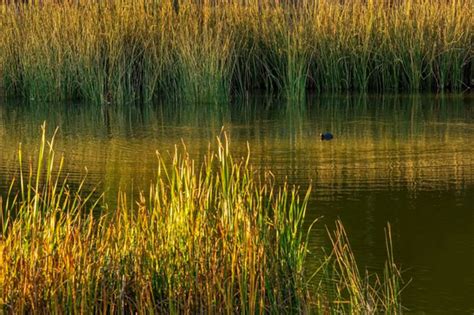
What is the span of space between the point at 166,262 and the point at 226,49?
1023 cm

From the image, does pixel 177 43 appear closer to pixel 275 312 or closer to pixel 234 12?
pixel 234 12

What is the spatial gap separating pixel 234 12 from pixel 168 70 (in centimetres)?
143

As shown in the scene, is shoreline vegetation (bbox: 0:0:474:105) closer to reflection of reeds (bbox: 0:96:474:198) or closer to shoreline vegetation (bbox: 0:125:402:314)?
reflection of reeds (bbox: 0:96:474:198)

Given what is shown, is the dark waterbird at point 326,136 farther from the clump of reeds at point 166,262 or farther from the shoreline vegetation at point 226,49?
the clump of reeds at point 166,262

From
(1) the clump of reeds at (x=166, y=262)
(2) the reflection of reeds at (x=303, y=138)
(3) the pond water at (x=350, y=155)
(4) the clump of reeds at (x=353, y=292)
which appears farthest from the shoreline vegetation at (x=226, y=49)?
(1) the clump of reeds at (x=166, y=262)

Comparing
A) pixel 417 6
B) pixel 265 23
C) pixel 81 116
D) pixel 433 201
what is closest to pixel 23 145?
pixel 81 116

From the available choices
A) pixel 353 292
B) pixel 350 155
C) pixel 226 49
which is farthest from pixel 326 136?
pixel 353 292

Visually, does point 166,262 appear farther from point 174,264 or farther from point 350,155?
point 350,155

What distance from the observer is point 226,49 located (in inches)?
593

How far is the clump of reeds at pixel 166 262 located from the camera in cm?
470

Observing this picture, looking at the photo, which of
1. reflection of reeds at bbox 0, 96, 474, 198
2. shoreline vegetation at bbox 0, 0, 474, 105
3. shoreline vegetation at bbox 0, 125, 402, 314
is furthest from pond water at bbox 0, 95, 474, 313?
shoreline vegetation at bbox 0, 125, 402, 314

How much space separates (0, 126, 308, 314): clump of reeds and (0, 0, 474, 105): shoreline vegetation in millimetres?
9954

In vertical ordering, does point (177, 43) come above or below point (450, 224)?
above

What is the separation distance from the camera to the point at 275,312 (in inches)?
187
